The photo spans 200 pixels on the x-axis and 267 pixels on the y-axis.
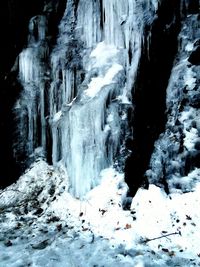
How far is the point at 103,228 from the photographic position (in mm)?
6922

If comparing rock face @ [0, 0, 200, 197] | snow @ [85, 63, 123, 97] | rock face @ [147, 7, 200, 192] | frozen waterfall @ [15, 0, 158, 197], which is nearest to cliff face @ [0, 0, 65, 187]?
rock face @ [0, 0, 200, 197]

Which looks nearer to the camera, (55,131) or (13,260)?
(13,260)

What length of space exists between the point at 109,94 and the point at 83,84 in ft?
4.30

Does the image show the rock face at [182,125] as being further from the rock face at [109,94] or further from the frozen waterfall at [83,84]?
the frozen waterfall at [83,84]

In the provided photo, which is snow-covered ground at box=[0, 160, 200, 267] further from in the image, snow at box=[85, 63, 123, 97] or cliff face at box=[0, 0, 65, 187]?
snow at box=[85, 63, 123, 97]

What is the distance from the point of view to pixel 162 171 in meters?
7.41

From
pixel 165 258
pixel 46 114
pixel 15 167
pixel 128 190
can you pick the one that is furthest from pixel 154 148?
pixel 15 167

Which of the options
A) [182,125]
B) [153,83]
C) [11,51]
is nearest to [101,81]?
[153,83]

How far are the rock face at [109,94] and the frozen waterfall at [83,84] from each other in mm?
32

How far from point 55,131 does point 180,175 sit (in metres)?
4.87

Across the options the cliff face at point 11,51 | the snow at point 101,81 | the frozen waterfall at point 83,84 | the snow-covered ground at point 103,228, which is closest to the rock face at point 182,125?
the snow-covered ground at point 103,228

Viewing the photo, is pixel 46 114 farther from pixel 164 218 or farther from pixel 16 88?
pixel 164 218

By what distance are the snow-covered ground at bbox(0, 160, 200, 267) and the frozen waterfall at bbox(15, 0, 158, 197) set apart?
29.1 inches

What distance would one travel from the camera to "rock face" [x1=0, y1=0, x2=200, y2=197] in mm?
7680
